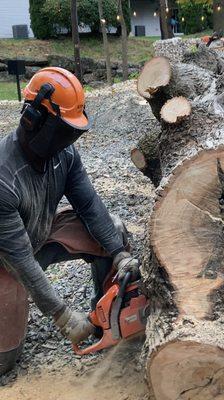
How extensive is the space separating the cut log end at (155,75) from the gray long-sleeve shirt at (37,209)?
2211mm

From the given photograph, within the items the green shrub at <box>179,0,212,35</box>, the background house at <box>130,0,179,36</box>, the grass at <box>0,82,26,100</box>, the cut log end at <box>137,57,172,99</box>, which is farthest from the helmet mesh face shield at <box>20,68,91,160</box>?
the background house at <box>130,0,179,36</box>

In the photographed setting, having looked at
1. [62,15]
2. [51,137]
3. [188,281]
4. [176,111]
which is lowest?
[188,281]

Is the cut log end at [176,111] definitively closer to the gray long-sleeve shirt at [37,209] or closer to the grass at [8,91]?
the gray long-sleeve shirt at [37,209]

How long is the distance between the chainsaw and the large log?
0.14 m

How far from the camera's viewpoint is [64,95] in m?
3.02

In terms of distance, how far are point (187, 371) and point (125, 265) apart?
33.0 inches

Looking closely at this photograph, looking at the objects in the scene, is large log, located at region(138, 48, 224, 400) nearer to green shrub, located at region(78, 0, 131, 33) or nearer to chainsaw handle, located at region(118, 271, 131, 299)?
chainsaw handle, located at region(118, 271, 131, 299)

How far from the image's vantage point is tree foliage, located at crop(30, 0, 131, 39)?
23984 mm

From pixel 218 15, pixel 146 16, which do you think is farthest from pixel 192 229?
pixel 146 16

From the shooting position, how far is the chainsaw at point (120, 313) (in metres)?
3.13

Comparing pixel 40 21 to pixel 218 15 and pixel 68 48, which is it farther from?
pixel 218 15

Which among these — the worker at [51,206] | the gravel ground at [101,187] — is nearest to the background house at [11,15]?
the gravel ground at [101,187]

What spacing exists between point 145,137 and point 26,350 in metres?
3.14

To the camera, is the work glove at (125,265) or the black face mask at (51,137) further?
the work glove at (125,265)
